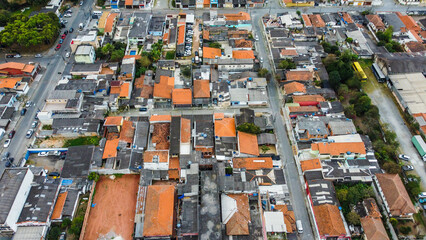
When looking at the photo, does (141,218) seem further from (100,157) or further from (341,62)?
(341,62)

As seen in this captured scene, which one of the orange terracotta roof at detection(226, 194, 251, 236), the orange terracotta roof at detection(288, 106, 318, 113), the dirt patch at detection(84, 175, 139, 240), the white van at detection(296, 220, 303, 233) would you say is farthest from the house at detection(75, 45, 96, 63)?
the white van at detection(296, 220, 303, 233)

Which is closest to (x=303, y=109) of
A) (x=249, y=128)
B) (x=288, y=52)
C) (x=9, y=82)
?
(x=249, y=128)

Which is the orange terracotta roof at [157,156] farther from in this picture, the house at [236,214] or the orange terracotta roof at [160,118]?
the house at [236,214]

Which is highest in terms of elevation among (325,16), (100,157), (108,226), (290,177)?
(325,16)

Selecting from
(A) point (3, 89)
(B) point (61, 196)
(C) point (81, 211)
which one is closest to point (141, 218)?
(C) point (81, 211)

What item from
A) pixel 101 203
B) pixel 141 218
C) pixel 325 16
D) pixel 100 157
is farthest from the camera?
pixel 325 16

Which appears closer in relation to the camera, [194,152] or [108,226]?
[108,226]

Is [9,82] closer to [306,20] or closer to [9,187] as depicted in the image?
[9,187]
